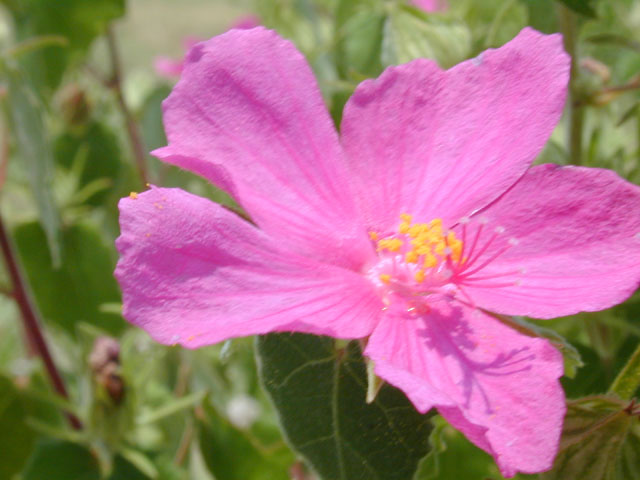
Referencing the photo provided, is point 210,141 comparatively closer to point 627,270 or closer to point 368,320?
point 368,320

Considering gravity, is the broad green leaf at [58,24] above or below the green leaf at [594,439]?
above

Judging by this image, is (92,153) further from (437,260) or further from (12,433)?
(437,260)

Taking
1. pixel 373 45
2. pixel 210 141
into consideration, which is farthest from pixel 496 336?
pixel 373 45

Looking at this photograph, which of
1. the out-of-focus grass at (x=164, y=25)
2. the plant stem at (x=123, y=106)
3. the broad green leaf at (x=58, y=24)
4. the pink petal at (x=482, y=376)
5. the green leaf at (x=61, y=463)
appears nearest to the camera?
the pink petal at (x=482, y=376)

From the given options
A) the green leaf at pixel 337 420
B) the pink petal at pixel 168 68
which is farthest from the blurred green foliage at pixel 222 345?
the pink petal at pixel 168 68

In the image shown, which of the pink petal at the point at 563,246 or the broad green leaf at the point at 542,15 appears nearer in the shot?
the pink petal at the point at 563,246

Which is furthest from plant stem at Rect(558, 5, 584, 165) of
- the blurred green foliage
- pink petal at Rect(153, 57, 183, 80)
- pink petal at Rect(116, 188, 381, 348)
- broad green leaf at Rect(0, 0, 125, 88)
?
pink petal at Rect(153, 57, 183, 80)

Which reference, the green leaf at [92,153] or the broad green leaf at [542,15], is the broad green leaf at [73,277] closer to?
the green leaf at [92,153]
